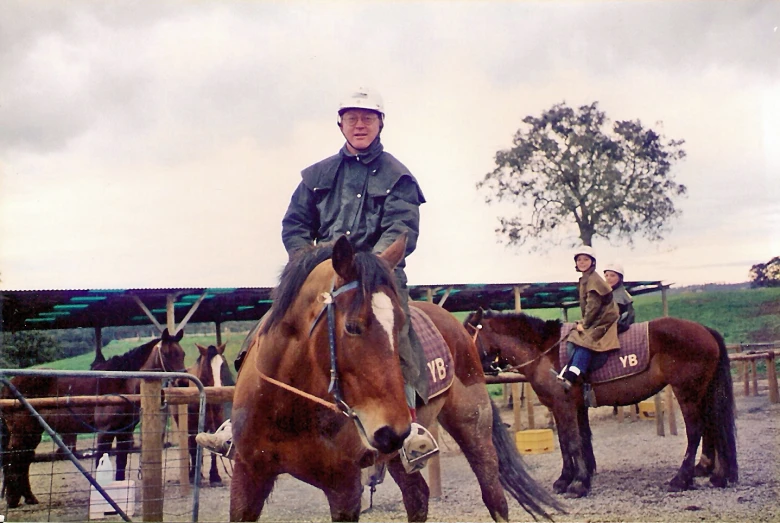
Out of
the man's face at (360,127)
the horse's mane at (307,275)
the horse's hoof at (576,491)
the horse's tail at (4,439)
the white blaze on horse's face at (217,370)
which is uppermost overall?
the man's face at (360,127)

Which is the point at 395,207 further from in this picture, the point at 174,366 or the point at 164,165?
the point at 174,366

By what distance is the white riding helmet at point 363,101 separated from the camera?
371cm

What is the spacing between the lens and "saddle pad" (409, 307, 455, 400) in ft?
13.2

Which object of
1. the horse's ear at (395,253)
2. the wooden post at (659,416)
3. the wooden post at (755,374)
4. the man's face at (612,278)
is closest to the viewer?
the horse's ear at (395,253)

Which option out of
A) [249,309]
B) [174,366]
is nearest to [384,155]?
[174,366]

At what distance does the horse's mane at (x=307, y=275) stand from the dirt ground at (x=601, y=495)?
2440 mm

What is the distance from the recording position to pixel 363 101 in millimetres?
3709

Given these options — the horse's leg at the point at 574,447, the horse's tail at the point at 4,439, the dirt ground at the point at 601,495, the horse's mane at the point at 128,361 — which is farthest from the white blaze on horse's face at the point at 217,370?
the horse's leg at the point at 574,447

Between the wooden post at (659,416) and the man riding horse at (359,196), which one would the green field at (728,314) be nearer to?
the wooden post at (659,416)

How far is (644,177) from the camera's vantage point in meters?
8.32

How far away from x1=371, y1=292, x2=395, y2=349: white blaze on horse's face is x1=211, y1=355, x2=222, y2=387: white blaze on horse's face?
592 cm

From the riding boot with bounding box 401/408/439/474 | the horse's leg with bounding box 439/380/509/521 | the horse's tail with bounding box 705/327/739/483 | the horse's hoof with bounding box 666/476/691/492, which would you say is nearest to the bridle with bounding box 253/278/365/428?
the riding boot with bounding box 401/408/439/474

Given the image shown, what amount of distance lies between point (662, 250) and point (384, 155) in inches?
223

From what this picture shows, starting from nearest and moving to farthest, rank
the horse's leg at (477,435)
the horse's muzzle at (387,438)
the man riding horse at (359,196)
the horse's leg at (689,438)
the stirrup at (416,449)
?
the horse's muzzle at (387,438)
the stirrup at (416,449)
the man riding horse at (359,196)
the horse's leg at (477,435)
the horse's leg at (689,438)
